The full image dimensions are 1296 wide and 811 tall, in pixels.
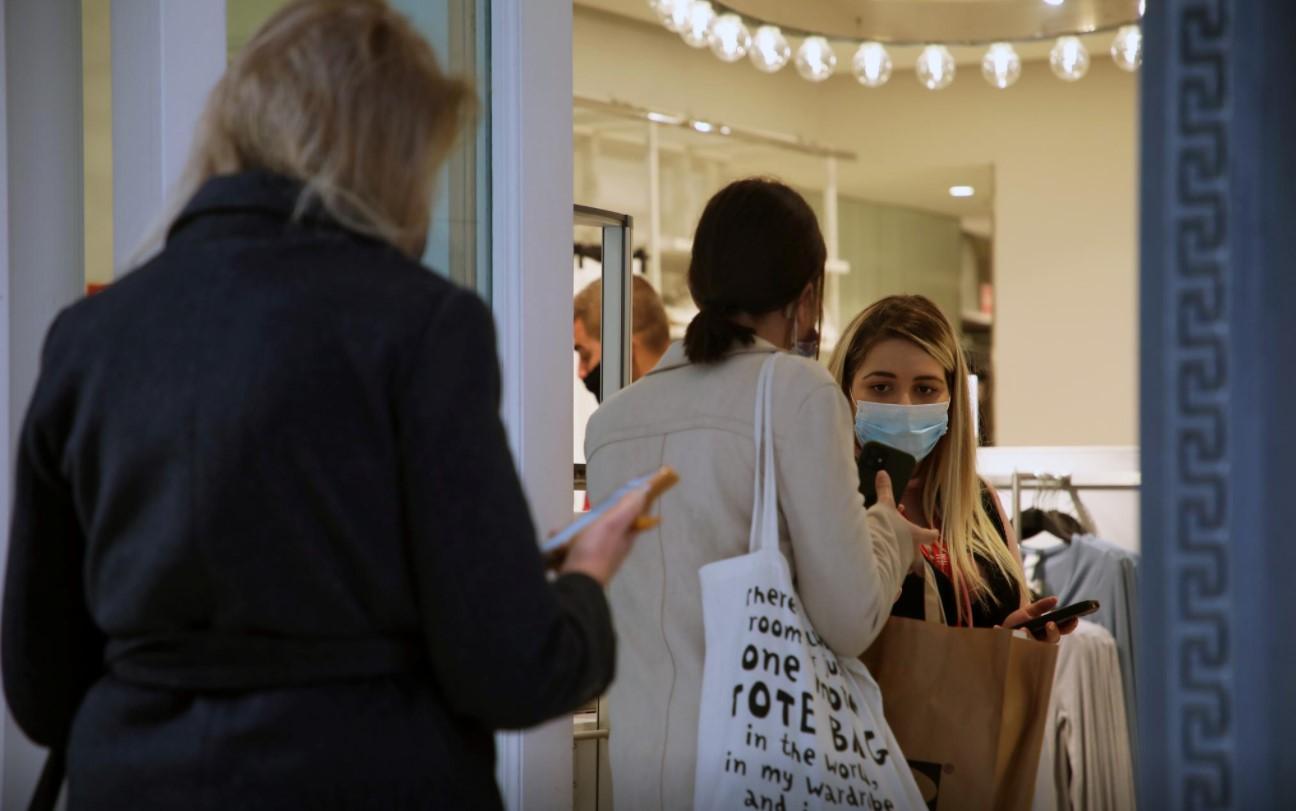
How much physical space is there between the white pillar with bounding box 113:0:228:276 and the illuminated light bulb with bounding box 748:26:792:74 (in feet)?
10.5

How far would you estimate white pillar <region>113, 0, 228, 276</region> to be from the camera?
1848 millimetres

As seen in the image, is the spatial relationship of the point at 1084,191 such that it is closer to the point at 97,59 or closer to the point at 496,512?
the point at 97,59

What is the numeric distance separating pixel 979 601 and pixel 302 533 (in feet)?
5.19

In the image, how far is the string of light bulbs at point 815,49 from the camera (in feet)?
15.4

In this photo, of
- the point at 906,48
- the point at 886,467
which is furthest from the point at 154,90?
the point at 906,48

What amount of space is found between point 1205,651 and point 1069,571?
2.86 meters

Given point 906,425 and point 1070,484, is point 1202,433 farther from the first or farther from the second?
point 1070,484

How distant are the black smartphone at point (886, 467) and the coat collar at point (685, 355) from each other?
340 millimetres

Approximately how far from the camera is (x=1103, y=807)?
3.92m

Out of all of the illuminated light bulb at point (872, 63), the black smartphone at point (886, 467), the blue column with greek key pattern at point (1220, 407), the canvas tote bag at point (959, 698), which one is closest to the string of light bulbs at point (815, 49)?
the illuminated light bulb at point (872, 63)

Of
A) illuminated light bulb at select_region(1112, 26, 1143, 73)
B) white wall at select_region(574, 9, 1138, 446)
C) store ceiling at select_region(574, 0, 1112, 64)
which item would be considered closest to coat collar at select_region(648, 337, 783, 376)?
illuminated light bulb at select_region(1112, 26, 1143, 73)

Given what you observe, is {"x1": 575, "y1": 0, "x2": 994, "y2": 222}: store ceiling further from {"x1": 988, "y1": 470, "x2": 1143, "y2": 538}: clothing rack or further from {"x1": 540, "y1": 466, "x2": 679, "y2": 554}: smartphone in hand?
{"x1": 540, "y1": 466, "x2": 679, "y2": 554}: smartphone in hand

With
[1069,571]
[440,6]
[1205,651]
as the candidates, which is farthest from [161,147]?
[1069,571]

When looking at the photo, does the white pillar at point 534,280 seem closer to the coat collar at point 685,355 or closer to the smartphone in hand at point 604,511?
the coat collar at point 685,355
